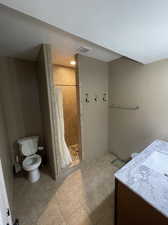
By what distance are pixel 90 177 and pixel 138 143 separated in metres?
1.19

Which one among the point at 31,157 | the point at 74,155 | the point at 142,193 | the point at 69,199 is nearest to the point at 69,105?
the point at 74,155

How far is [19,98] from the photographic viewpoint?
2.17 meters

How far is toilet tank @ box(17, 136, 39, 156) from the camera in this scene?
2043 millimetres

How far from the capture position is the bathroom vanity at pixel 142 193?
700mm

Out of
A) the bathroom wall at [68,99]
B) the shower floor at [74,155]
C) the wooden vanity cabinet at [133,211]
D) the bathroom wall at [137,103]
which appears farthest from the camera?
the bathroom wall at [68,99]

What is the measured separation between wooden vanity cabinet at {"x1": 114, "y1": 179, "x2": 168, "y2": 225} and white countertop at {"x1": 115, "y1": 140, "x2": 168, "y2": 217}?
39 millimetres

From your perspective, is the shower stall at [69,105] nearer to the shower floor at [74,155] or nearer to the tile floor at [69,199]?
the shower floor at [74,155]

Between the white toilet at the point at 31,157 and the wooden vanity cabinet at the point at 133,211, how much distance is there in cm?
151

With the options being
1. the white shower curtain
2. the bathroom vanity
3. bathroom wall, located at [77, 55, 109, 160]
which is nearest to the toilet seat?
the white shower curtain

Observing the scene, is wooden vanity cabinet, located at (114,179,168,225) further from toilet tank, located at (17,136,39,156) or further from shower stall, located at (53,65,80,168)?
toilet tank, located at (17,136,39,156)

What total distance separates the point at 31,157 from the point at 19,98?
49.8 inches

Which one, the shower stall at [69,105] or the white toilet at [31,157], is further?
the shower stall at [69,105]

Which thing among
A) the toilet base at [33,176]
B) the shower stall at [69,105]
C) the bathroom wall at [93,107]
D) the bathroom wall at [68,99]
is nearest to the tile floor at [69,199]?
the toilet base at [33,176]

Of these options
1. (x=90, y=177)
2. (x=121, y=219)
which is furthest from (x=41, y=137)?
(x=121, y=219)
